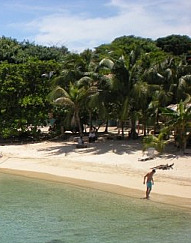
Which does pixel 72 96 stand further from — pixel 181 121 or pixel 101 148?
pixel 181 121

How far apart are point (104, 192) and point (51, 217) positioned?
4.38 m

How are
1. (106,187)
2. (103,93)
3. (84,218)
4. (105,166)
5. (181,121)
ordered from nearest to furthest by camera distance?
(84,218) < (106,187) < (181,121) < (105,166) < (103,93)

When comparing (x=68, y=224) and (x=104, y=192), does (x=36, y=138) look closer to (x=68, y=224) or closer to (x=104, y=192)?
(x=104, y=192)

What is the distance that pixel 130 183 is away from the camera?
2206 cm

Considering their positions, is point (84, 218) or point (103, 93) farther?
point (103, 93)

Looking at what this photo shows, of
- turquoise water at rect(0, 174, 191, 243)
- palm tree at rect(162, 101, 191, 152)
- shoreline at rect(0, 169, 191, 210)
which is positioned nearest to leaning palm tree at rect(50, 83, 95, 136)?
shoreline at rect(0, 169, 191, 210)

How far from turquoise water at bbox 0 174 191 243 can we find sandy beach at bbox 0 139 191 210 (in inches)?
47.6

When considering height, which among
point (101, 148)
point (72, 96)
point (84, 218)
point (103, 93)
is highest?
point (103, 93)

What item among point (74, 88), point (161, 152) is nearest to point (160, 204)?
point (161, 152)

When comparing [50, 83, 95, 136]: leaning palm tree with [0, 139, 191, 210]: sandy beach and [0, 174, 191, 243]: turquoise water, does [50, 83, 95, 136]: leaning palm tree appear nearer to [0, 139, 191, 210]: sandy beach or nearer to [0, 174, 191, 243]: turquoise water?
[0, 139, 191, 210]: sandy beach

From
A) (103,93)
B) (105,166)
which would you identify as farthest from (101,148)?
(105,166)

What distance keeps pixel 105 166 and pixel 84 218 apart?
328 inches

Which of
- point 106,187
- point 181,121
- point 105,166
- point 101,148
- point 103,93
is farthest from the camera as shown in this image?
point 103,93

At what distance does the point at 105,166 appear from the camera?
993 inches
